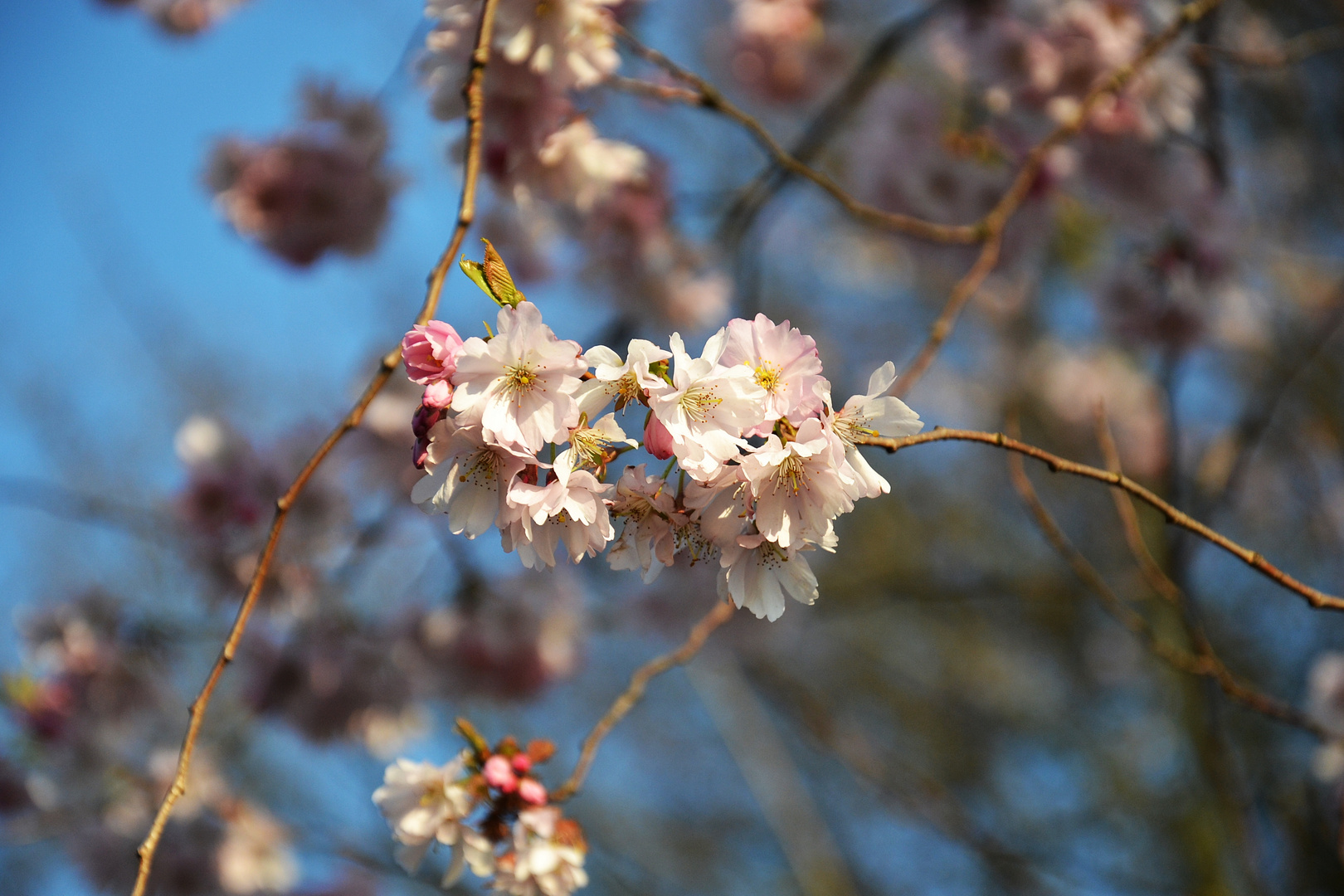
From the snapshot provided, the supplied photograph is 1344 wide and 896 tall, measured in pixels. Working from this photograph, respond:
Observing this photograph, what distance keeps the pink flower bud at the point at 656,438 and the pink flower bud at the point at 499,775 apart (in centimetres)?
72

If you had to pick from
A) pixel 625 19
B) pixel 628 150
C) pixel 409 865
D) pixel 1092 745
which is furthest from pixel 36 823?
pixel 1092 745

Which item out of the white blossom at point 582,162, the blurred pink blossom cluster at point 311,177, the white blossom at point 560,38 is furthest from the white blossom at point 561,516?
the blurred pink blossom cluster at point 311,177

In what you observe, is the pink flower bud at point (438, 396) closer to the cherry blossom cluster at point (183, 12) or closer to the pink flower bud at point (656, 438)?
the pink flower bud at point (656, 438)

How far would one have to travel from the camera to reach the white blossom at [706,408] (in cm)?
91

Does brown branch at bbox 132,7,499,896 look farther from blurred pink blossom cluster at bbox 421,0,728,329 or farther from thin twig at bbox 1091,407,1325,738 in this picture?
thin twig at bbox 1091,407,1325,738

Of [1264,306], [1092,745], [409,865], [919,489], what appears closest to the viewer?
[409,865]

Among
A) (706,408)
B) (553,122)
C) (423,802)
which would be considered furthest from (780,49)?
(423,802)

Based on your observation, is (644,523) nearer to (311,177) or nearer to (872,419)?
(872,419)

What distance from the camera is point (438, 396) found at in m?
0.96

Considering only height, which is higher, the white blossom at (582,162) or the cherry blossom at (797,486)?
the white blossom at (582,162)

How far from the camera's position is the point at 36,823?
3064mm

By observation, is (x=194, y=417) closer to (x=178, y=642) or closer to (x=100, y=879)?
(x=178, y=642)

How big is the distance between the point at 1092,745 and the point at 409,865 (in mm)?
4746

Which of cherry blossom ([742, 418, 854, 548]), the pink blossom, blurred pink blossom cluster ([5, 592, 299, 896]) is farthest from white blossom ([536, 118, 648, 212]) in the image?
blurred pink blossom cluster ([5, 592, 299, 896])
